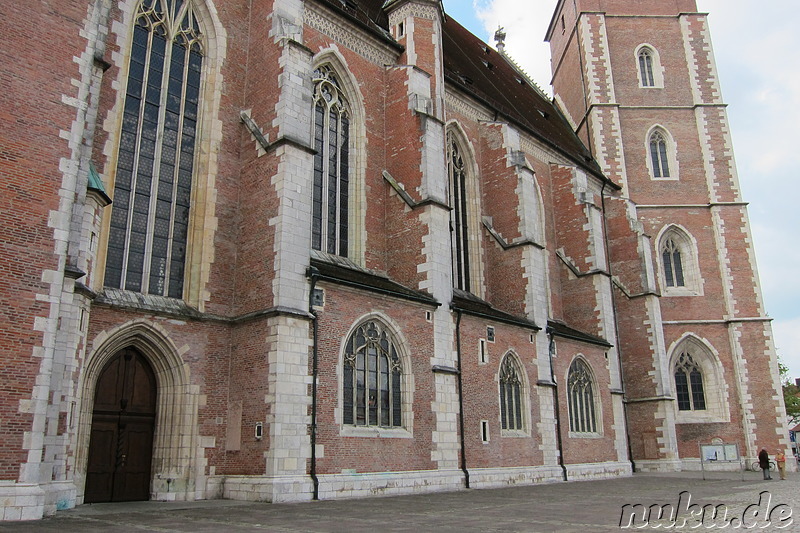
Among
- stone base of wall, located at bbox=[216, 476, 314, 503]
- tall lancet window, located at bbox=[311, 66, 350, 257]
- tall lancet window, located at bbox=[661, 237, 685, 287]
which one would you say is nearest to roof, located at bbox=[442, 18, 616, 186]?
tall lancet window, located at bbox=[661, 237, 685, 287]

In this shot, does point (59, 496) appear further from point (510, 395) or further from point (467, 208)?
point (467, 208)

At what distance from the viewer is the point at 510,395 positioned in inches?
829

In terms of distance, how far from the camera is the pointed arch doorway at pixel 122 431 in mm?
13617

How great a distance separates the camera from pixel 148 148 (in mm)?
15492

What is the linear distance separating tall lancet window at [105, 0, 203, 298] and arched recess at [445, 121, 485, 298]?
1019 cm

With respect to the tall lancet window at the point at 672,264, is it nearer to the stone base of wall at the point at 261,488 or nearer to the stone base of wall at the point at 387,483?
the stone base of wall at the point at 387,483

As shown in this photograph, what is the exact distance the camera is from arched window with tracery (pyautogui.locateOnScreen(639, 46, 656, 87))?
36359mm

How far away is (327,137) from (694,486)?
14.6 meters

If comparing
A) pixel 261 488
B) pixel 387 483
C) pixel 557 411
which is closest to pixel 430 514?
pixel 261 488

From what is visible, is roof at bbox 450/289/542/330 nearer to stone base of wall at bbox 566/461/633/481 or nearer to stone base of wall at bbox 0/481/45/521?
stone base of wall at bbox 566/461/633/481

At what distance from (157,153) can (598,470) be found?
18435mm

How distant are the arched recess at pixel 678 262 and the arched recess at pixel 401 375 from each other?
19785 millimetres

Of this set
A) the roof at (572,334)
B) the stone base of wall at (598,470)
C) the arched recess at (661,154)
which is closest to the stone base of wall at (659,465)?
the stone base of wall at (598,470)

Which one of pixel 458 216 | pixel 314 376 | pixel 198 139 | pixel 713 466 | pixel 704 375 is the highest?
pixel 458 216
